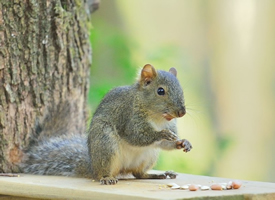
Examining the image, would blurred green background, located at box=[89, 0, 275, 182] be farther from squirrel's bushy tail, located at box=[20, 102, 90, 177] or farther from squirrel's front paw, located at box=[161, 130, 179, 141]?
squirrel's front paw, located at box=[161, 130, 179, 141]

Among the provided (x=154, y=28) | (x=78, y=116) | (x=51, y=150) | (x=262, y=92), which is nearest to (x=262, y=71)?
(x=262, y=92)

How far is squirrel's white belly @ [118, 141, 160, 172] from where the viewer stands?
9.39 feet

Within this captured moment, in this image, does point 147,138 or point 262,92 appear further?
point 262,92

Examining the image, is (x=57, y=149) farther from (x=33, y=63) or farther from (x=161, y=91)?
(x=161, y=91)

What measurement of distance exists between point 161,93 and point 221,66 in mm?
3698

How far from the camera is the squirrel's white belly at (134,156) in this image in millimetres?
2861

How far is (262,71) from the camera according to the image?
21.0 ft

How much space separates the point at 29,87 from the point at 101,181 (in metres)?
0.86

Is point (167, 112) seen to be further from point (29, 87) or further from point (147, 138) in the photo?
point (29, 87)

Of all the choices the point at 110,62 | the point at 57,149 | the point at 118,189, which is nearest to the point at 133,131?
the point at 118,189

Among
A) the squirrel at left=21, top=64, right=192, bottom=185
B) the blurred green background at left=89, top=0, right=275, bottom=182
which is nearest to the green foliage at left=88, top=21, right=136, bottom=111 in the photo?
the blurred green background at left=89, top=0, right=275, bottom=182

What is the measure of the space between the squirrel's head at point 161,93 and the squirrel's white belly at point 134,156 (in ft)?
0.62

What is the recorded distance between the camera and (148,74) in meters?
2.94

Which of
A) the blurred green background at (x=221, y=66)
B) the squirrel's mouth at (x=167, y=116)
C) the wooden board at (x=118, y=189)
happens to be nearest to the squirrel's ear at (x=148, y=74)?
the squirrel's mouth at (x=167, y=116)
